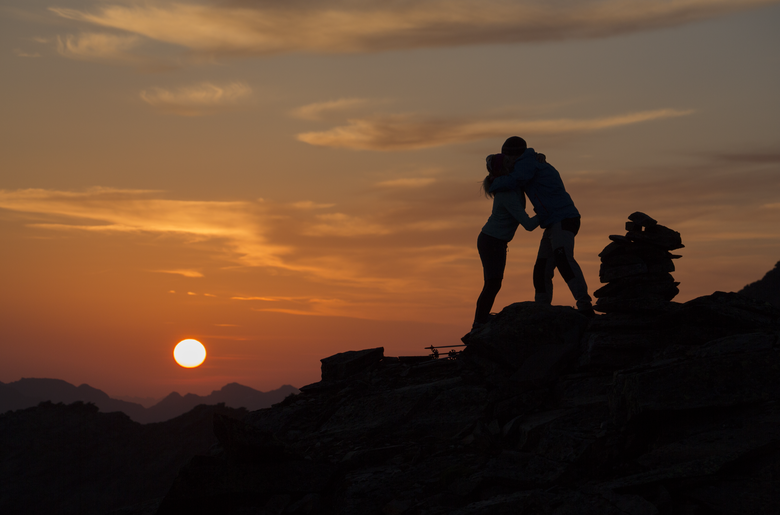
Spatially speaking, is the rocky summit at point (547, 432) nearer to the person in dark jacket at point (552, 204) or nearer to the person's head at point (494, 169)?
the person in dark jacket at point (552, 204)

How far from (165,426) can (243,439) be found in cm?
6896

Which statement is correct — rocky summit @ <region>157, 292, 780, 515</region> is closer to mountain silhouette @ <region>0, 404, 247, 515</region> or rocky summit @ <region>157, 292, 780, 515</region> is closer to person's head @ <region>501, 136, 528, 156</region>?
person's head @ <region>501, 136, 528, 156</region>

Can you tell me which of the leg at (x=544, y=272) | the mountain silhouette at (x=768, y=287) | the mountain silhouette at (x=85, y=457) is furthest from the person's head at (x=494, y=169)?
the mountain silhouette at (x=768, y=287)

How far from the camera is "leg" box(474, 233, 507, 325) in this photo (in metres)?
11.9

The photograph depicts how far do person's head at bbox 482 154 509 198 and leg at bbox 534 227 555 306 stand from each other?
1.39 metres

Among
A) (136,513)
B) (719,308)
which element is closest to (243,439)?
(136,513)

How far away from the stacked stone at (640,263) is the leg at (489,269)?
186 cm

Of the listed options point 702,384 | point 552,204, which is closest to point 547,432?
point 702,384

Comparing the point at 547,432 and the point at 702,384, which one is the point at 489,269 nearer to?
the point at 547,432

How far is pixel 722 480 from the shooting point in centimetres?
628

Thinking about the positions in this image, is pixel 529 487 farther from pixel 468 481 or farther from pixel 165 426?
pixel 165 426

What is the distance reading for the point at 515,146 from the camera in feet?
39.1

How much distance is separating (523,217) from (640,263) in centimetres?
230

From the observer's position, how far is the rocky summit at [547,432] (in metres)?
6.46
